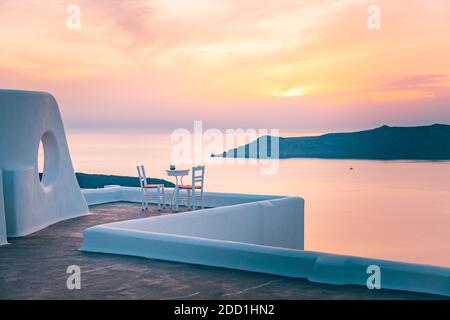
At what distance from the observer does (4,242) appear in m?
9.16

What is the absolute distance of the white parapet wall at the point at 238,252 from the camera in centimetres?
609

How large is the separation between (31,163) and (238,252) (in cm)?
511

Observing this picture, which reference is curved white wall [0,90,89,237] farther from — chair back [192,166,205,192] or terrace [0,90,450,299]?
chair back [192,166,205,192]

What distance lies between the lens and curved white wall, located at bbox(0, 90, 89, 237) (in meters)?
9.99

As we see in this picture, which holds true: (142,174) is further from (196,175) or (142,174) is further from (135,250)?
(135,250)

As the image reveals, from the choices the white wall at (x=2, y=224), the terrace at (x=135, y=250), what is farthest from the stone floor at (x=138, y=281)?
the white wall at (x=2, y=224)

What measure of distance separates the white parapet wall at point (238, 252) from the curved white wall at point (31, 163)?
2175mm

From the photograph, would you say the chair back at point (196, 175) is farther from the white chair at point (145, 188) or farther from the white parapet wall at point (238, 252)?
the white parapet wall at point (238, 252)

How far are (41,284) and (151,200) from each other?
27.6 ft

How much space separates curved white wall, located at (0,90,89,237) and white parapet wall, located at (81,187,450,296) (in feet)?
7.14

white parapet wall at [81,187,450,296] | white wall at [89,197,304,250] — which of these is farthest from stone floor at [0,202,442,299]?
white wall at [89,197,304,250]

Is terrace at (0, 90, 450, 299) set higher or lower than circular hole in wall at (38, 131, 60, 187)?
lower

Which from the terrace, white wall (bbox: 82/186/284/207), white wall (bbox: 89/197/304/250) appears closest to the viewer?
the terrace
